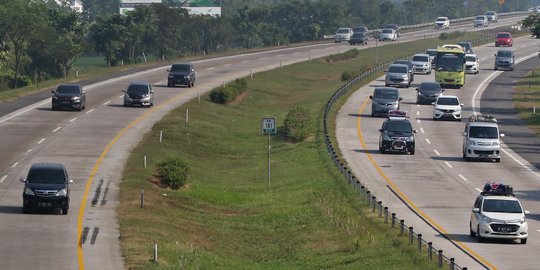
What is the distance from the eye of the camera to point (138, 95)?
81875 mm

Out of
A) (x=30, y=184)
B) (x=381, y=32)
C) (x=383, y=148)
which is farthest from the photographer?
(x=381, y=32)

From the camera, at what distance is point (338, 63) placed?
12719 cm

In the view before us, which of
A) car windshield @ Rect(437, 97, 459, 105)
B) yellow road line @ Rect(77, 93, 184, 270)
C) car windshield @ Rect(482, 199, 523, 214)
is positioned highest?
car windshield @ Rect(482, 199, 523, 214)

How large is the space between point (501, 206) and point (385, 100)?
1703 inches

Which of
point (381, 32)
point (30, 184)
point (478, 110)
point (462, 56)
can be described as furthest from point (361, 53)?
point (30, 184)

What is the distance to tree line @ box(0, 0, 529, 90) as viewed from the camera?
10831 centimetres

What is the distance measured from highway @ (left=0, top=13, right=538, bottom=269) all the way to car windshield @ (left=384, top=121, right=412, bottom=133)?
1522 mm

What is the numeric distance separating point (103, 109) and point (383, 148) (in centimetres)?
2238

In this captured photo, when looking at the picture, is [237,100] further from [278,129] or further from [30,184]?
[30,184]

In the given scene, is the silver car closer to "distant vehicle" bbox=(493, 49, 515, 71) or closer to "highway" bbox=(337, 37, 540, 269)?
"highway" bbox=(337, 37, 540, 269)

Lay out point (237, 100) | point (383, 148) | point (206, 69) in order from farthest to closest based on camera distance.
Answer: point (206, 69), point (237, 100), point (383, 148)

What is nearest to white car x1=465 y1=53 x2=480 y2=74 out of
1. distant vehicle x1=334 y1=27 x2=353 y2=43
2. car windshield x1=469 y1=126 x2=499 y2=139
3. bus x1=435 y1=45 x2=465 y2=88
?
bus x1=435 y1=45 x2=465 y2=88

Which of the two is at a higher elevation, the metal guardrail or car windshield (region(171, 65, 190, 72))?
car windshield (region(171, 65, 190, 72))

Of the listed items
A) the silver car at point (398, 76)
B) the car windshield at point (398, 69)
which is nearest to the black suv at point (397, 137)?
the silver car at point (398, 76)
